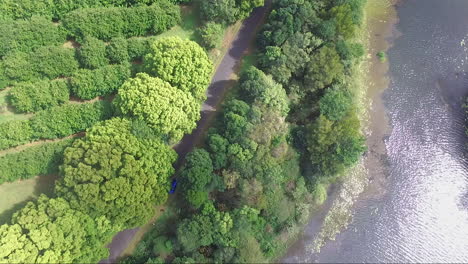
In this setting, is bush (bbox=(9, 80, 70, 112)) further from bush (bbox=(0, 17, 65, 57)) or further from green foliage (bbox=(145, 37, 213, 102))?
green foliage (bbox=(145, 37, 213, 102))

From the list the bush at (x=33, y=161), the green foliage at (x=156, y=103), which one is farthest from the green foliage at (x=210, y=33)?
the bush at (x=33, y=161)

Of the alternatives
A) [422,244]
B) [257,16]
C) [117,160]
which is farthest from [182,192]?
[422,244]

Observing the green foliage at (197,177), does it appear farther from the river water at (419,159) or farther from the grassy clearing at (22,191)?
the grassy clearing at (22,191)

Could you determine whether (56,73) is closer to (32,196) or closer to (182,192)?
(32,196)

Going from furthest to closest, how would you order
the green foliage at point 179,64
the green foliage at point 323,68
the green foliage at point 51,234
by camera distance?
the green foliage at point 323,68 < the green foliage at point 179,64 < the green foliage at point 51,234

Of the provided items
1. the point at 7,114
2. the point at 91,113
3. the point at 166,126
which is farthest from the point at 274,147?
the point at 7,114

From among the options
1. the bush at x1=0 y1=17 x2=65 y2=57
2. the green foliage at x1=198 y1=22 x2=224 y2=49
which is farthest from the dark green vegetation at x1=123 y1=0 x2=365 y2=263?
the bush at x1=0 y1=17 x2=65 y2=57
